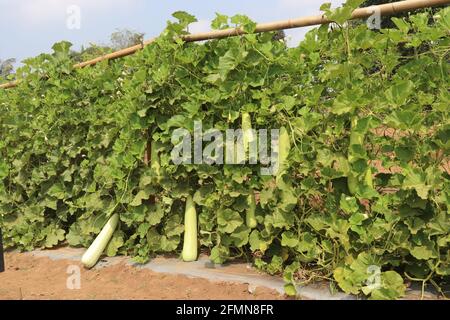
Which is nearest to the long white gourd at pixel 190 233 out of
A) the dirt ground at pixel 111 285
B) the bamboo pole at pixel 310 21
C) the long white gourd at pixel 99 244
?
the dirt ground at pixel 111 285

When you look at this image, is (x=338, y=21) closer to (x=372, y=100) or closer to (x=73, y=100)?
(x=372, y=100)

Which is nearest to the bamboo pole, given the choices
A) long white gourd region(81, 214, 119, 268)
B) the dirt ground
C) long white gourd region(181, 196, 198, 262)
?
long white gourd region(181, 196, 198, 262)

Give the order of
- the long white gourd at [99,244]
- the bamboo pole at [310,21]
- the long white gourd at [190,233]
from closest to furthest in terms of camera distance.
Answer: the bamboo pole at [310,21] < the long white gourd at [190,233] < the long white gourd at [99,244]

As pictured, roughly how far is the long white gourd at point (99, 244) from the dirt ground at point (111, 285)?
0.32ft

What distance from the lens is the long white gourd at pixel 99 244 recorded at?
4.07 m

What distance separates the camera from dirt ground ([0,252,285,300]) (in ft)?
10.6

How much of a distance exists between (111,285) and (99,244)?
0.58 meters

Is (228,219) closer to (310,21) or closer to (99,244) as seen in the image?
(99,244)

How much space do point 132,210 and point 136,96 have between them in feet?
3.33

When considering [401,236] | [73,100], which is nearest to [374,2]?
[73,100]

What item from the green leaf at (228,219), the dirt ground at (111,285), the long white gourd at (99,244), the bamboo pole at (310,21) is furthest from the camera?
the long white gourd at (99,244)

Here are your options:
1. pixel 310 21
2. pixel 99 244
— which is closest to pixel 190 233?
pixel 99 244

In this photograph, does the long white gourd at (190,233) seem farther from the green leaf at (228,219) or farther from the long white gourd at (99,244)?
the long white gourd at (99,244)

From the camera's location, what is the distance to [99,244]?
163 inches
